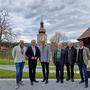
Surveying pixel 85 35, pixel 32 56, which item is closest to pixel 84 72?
pixel 32 56

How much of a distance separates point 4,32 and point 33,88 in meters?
43.1

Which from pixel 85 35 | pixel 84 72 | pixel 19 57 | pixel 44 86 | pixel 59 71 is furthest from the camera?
pixel 85 35

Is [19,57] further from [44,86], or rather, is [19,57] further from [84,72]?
[84,72]

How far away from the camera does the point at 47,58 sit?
1645cm

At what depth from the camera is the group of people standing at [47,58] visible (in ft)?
50.5

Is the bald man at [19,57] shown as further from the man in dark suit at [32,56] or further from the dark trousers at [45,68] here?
the dark trousers at [45,68]

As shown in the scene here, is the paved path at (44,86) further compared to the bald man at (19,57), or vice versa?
the bald man at (19,57)

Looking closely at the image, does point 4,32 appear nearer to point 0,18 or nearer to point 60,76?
point 0,18

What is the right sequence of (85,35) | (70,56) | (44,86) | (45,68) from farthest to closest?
1. (85,35)
2. (70,56)
3. (45,68)
4. (44,86)

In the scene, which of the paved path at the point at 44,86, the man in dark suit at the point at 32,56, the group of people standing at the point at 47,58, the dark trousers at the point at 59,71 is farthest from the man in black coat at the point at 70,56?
the man in dark suit at the point at 32,56

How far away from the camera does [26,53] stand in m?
15.8

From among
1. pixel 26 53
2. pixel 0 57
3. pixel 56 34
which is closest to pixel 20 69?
Answer: pixel 26 53

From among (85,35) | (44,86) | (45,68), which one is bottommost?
(44,86)

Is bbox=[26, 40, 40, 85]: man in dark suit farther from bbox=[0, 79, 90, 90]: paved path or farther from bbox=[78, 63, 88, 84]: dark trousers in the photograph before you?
bbox=[78, 63, 88, 84]: dark trousers
